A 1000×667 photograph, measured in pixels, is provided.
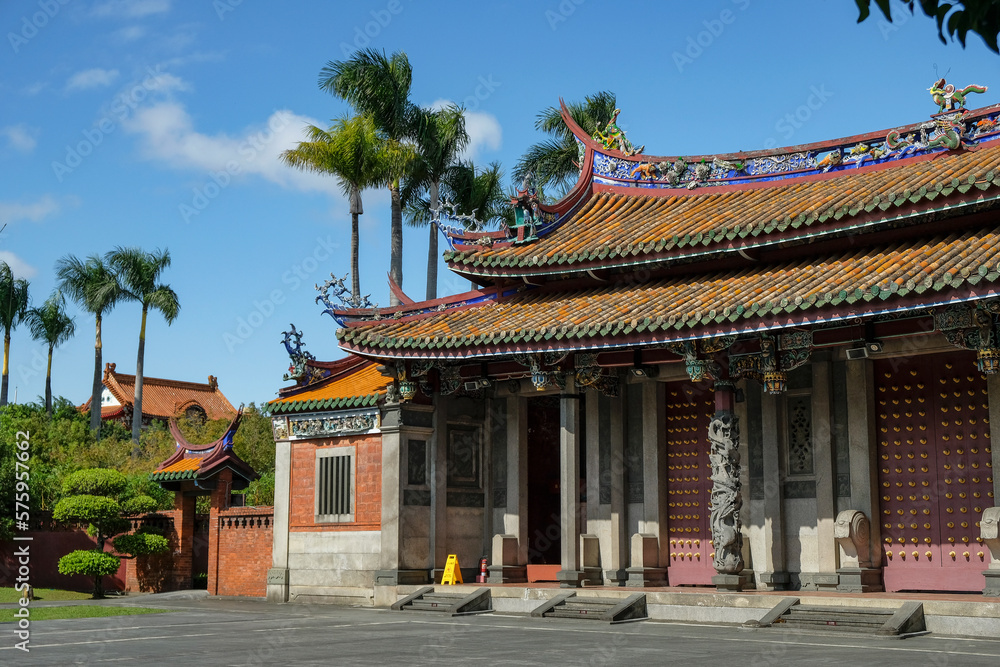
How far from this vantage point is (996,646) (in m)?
11.1

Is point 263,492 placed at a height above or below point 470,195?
below

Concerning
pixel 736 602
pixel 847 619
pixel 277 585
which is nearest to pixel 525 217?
pixel 736 602

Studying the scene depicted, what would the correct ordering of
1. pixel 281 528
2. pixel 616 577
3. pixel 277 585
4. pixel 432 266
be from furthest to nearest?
pixel 432 266 < pixel 281 528 < pixel 277 585 < pixel 616 577

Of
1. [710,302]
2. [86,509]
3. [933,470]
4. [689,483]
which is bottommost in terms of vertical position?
[86,509]

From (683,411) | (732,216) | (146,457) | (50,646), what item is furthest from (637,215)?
(146,457)

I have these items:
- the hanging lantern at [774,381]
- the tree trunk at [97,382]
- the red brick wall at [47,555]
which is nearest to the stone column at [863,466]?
the hanging lantern at [774,381]

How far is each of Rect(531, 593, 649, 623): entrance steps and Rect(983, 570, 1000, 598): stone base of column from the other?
4.64 m

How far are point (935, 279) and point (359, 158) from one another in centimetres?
2153

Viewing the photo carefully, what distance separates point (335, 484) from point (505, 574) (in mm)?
3784

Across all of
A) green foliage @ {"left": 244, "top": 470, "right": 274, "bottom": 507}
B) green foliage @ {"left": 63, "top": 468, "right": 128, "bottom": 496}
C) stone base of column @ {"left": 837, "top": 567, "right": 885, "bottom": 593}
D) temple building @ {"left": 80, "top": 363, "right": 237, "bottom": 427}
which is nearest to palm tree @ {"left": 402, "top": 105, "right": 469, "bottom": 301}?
green foliage @ {"left": 244, "top": 470, "right": 274, "bottom": 507}

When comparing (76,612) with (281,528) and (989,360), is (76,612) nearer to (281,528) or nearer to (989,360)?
(281,528)

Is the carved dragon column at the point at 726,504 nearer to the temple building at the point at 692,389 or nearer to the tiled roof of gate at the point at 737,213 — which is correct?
the temple building at the point at 692,389

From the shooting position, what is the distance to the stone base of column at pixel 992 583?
1312 cm

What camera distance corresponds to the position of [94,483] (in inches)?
936
